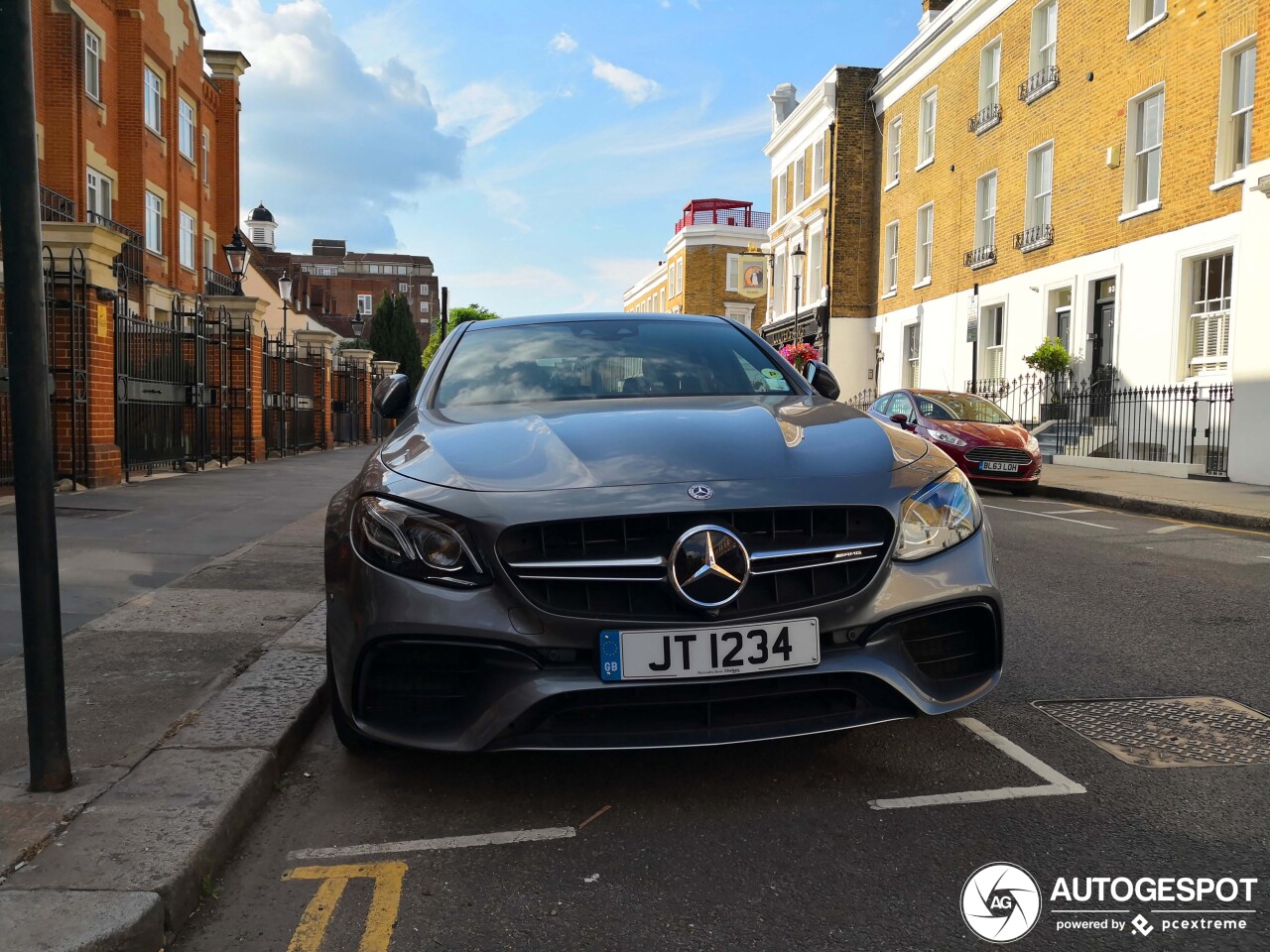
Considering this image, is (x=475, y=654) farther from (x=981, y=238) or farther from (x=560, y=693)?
(x=981, y=238)

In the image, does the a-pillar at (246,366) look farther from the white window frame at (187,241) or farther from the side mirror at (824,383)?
the side mirror at (824,383)

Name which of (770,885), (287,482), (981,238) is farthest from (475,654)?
(981,238)

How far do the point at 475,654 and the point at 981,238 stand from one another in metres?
23.9

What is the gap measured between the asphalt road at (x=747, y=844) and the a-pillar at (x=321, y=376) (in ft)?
71.1

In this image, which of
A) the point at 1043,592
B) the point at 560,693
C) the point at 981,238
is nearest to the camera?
the point at 560,693

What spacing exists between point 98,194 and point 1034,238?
788 inches

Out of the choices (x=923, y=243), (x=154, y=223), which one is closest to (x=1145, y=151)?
(x=923, y=243)

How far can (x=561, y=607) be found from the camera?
262 centimetres

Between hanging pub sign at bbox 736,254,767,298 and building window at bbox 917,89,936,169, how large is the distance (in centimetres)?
2973

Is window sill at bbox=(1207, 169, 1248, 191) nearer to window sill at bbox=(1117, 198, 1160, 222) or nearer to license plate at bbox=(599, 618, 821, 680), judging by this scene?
window sill at bbox=(1117, 198, 1160, 222)

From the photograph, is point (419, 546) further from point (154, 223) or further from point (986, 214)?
point (154, 223)

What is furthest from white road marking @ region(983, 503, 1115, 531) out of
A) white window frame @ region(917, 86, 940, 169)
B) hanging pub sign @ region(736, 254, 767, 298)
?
hanging pub sign @ region(736, 254, 767, 298)

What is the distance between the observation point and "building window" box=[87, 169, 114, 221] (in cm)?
2142

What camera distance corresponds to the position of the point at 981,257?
77.8ft
